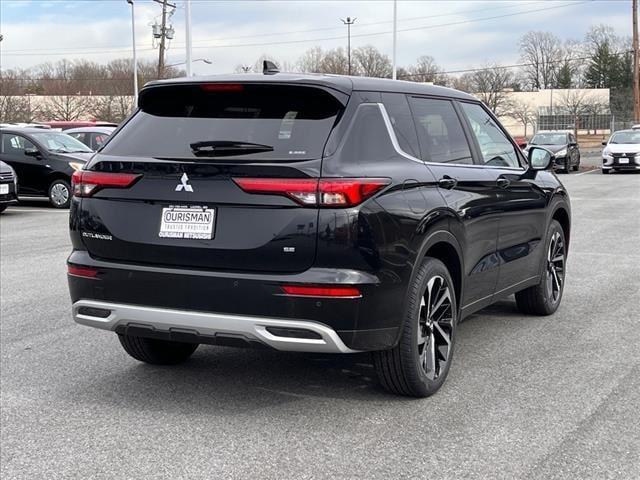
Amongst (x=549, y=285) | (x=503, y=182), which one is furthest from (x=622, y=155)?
(x=503, y=182)

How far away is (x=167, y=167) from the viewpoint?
4.23 m

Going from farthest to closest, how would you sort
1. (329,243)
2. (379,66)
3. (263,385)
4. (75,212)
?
(379,66) < (263,385) < (75,212) < (329,243)

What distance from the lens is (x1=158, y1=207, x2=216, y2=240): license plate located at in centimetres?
411

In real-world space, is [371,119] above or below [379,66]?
below

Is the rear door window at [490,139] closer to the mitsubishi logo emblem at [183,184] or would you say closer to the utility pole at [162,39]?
the mitsubishi logo emblem at [183,184]

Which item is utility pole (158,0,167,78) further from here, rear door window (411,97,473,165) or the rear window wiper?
the rear window wiper

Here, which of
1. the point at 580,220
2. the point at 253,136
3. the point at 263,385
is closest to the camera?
the point at 253,136

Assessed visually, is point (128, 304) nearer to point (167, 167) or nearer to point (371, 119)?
point (167, 167)

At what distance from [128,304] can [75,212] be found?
2.19 feet

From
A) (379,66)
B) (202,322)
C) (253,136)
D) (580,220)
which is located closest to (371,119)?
(253,136)

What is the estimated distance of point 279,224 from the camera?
3973mm

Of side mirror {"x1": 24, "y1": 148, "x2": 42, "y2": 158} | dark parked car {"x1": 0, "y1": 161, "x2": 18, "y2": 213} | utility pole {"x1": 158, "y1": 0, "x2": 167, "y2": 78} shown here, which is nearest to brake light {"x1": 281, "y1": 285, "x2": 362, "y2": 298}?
dark parked car {"x1": 0, "y1": 161, "x2": 18, "y2": 213}

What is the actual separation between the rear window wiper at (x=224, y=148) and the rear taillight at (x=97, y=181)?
35 cm

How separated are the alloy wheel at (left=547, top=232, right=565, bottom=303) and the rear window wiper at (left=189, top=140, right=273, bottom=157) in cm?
338
